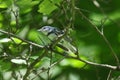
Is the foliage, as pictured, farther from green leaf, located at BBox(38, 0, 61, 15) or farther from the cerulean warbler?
green leaf, located at BBox(38, 0, 61, 15)

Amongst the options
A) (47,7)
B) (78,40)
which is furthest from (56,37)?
(78,40)

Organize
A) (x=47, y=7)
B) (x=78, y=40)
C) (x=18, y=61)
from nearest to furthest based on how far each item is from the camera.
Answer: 1. (x=47, y=7)
2. (x=18, y=61)
3. (x=78, y=40)

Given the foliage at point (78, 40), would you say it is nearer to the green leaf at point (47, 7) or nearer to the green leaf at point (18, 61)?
the green leaf at point (18, 61)

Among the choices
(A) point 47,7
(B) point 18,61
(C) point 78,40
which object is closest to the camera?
(A) point 47,7

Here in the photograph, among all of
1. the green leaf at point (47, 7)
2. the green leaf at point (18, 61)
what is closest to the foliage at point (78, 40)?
the green leaf at point (18, 61)

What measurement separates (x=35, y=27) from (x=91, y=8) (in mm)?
277

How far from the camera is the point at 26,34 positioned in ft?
6.32

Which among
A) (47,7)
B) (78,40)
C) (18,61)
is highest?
(47,7)

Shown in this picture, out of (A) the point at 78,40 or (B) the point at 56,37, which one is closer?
(B) the point at 56,37

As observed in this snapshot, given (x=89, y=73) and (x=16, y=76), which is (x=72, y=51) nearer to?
(x=16, y=76)

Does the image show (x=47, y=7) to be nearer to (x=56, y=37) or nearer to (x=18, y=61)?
(x=56, y=37)

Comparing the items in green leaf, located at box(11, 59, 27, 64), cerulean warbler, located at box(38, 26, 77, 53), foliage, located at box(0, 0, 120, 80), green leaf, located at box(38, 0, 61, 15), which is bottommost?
foliage, located at box(0, 0, 120, 80)

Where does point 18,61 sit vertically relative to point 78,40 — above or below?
above

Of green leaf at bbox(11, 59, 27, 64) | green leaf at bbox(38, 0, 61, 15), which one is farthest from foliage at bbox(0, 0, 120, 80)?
green leaf at bbox(38, 0, 61, 15)
